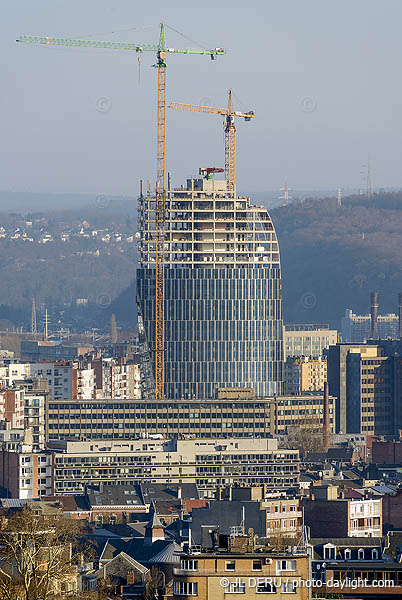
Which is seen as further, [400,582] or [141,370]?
[141,370]

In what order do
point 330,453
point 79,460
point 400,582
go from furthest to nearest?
point 330,453, point 79,460, point 400,582

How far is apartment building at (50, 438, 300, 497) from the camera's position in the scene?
139 meters

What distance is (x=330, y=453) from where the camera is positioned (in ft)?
524

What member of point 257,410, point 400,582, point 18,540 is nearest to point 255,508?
point 400,582

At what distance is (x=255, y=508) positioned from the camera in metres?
96.2

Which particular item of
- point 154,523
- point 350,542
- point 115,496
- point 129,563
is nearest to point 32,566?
point 129,563

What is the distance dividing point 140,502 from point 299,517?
20142 mm

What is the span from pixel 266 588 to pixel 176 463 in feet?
275

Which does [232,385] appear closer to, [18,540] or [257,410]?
[257,410]

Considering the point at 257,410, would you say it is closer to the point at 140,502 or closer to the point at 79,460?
the point at 79,460

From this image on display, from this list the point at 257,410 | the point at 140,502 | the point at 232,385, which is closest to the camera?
the point at 140,502

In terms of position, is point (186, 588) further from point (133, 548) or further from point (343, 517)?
point (343, 517)

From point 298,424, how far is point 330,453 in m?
24.3

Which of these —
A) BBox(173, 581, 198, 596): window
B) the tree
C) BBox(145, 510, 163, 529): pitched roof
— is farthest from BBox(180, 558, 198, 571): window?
BBox(145, 510, 163, 529): pitched roof
